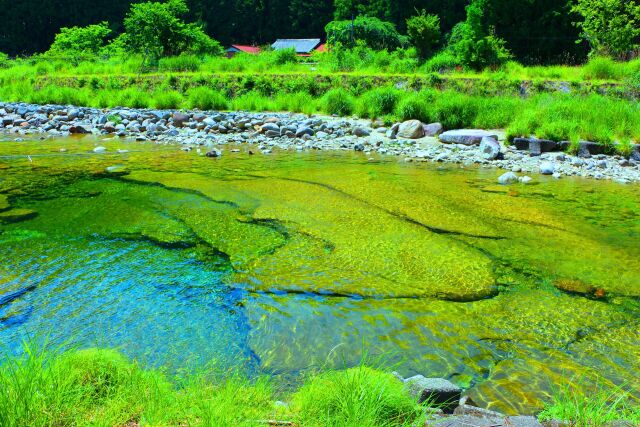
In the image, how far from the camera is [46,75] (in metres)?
21.8

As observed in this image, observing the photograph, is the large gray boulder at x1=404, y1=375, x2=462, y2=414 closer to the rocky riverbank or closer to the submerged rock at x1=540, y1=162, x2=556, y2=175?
the rocky riverbank

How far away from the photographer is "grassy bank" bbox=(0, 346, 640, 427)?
179 cm

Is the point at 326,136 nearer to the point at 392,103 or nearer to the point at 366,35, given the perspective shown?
the point at 392,103

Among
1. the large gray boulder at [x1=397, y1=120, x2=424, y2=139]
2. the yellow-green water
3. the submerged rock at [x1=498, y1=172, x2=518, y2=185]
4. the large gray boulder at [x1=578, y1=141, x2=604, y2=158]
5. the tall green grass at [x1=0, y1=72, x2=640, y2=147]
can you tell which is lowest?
the yellow-green water

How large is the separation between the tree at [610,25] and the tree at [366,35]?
14365 millimetres

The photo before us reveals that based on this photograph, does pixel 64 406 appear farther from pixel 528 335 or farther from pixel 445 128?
pixel 445 128

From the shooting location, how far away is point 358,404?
1857mm

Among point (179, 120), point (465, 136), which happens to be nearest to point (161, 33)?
point (179, 120)

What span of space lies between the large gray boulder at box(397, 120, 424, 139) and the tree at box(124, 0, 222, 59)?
14.5 meters

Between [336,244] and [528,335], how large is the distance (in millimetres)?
2067

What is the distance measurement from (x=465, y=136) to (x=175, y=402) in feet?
33.1

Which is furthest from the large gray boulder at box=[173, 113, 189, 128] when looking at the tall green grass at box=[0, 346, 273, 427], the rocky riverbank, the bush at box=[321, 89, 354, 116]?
the tall green grass at box=[0, 346, 273, 427]

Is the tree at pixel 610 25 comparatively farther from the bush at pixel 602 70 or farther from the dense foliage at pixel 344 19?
the bush at pixel 602 70

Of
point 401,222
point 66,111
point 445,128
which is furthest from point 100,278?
point 66,111
